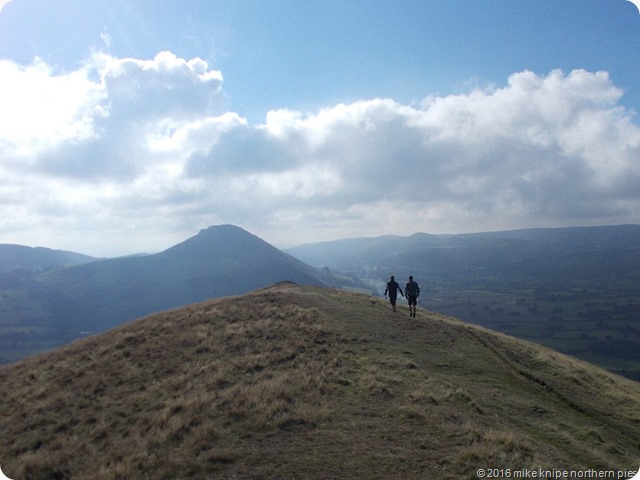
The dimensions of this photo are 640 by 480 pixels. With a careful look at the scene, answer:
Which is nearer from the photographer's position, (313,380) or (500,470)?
(500,470)

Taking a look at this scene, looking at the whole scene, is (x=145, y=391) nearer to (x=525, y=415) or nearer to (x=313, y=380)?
(x=313, y=380)

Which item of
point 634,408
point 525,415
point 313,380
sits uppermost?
point 313,380

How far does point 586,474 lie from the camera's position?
10.6 m

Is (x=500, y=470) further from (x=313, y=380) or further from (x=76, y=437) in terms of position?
(x=76, y=437)

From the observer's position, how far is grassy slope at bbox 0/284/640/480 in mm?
10992

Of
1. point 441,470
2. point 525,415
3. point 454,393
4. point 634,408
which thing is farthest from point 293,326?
Result: point 634,408

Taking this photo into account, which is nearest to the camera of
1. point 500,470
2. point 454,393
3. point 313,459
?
point 500,470

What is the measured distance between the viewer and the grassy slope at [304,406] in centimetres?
1099

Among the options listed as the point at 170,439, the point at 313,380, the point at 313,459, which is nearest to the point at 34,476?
the point at 170,439

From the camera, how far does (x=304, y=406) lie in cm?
1418

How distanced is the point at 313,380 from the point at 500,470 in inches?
318

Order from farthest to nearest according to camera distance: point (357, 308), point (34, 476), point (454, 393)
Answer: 1. point (357, 308)
2. point (454, 393)
3. point (34, 476)

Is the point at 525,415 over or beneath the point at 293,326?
beneath

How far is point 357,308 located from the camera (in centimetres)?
3203
